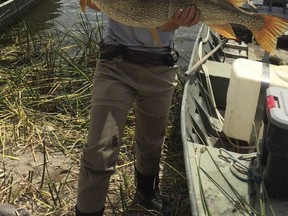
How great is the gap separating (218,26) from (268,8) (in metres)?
4.78

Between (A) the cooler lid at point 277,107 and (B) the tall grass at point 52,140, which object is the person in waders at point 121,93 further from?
(A) the cooler lid at point 277,107

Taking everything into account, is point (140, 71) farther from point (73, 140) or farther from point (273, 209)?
point (73, 140)

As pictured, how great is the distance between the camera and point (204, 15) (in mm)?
2617

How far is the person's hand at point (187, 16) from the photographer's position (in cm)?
253

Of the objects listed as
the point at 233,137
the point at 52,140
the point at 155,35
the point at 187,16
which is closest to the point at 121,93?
the point at 155,35

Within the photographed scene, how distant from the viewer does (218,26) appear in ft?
8.97

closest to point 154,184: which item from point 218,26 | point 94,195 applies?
point 94,195

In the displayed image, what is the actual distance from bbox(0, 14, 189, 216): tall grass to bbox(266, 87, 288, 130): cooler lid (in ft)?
3.95

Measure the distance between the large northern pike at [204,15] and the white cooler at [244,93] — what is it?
0.96 m

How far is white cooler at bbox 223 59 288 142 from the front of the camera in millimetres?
3717

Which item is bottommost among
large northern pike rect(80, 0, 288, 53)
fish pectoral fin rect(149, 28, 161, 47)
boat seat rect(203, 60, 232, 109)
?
boat seat rect(203, 60, 232, 109)

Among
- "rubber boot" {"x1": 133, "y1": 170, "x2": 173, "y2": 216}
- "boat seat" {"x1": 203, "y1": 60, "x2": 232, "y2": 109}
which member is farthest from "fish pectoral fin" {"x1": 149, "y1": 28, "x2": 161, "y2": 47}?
"boat seat" {"x1": 203, "y1": 60, "x2": 232, "y2": 109}

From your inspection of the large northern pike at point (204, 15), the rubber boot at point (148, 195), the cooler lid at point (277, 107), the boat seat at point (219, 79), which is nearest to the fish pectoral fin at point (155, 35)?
the large northern pike at point (204, 15)

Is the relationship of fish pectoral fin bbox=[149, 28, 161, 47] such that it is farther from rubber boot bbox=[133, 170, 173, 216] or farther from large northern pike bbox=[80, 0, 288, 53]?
rubber boot bbox=[133, 170, 173, 216]
